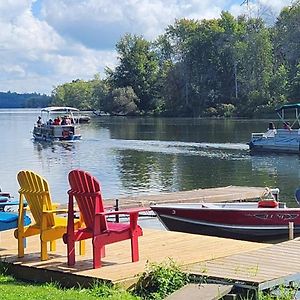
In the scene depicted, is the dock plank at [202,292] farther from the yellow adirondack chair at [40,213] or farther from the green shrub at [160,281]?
the yellow adirondack chair at [40,213]

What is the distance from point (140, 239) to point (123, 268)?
6.52ft

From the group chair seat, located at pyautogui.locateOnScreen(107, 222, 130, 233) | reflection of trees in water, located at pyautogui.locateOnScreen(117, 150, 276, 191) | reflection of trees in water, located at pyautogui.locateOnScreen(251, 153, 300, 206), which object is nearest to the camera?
chair seat, located at pyautogui.locateOnScreen(107, 222, 130, 233)

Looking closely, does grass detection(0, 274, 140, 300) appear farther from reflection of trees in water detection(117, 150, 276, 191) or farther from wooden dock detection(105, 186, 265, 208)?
reflection of trees in water detection(117, 150, 276, 191)

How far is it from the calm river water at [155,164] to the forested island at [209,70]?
38.3 meters

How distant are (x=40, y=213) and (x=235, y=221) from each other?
280 inches

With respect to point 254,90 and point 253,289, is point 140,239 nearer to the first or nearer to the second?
point 253,289

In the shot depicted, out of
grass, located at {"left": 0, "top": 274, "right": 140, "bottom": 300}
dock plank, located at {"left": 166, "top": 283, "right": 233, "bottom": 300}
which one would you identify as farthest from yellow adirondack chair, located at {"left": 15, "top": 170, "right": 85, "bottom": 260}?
dock plank, located at {"left": 166, "top": 283, "right": 233, "bottom": 300}

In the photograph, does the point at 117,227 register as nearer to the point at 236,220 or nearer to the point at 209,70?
the point at 236,220

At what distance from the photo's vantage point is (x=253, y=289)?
768cm

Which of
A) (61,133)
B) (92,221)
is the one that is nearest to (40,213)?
(92,221)

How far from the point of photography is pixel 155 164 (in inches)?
1594

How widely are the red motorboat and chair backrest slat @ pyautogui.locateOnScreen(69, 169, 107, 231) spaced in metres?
6.86

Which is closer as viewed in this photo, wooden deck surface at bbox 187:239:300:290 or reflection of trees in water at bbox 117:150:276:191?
wooden deck surface at bbox 187:239:300:290

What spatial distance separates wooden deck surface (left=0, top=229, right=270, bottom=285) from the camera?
838 cm
